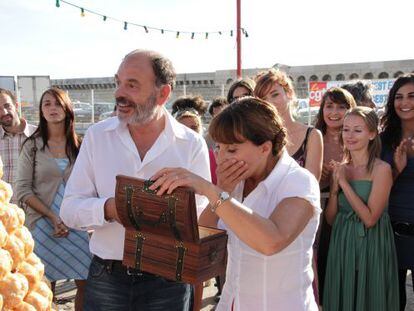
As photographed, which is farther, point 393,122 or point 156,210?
point 393,122

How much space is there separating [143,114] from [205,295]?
Answer: 8.92 feet

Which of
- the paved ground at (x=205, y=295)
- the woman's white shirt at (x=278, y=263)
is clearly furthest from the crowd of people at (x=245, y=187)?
the paved ground at (x=205, y=295)

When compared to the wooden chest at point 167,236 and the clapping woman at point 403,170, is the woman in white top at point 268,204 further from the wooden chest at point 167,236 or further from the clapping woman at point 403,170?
the clapping woman at point 403,170

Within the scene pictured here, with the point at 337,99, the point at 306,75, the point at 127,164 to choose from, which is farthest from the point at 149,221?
the point at 306,75

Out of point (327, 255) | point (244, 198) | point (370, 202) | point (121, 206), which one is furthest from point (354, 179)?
point (121, 206)

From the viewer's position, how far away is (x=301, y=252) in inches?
61.2

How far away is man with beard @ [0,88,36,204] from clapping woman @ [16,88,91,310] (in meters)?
0.72

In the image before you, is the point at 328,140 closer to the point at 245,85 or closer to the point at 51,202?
the point at 245,85

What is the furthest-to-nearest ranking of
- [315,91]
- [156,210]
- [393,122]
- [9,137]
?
[315,91] → [9,137] → [393,122] → [156,210]

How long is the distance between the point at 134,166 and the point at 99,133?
0.24 m

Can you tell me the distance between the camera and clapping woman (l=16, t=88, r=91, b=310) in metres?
3.27

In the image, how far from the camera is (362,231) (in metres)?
2.95

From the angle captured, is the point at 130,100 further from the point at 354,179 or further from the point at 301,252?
the point at 354,179

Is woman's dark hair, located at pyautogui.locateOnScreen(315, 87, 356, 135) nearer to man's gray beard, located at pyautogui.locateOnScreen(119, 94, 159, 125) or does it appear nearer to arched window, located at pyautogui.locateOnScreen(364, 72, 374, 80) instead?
man's gray beard, located at pyautogui.locateOnScreen(119, 94, 159, 125)
